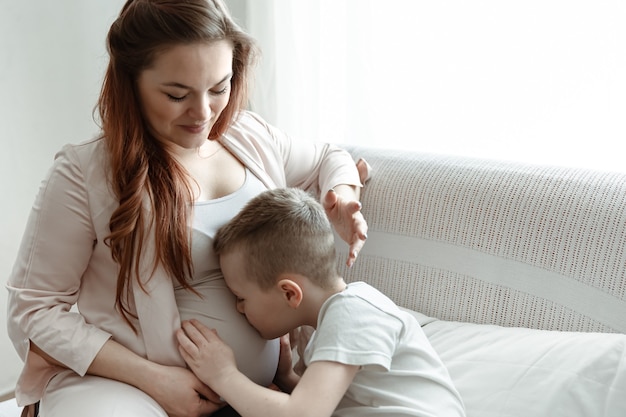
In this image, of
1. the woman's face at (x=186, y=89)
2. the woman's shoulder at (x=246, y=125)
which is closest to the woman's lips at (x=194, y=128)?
the woman's face at (x=186, y=89)

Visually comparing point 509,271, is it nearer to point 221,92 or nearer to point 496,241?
point 496,241

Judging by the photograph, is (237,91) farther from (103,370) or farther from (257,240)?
(103,370)

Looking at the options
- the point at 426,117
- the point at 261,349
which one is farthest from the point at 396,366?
the point at 426,117

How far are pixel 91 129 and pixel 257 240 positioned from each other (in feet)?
4.91

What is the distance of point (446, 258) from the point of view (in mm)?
1712

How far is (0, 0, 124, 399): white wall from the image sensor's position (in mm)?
2340

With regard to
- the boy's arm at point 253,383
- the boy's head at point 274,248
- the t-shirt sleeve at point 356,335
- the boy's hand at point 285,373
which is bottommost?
the boy's hand at point 285,373

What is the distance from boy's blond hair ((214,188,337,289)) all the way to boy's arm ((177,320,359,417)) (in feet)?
0.49

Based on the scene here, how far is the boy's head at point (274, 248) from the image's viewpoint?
4.28 feet

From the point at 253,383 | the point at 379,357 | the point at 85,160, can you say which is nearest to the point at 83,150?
the point at 85,160

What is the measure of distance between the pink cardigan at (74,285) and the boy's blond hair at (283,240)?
7.1 inches

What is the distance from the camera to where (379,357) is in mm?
1215

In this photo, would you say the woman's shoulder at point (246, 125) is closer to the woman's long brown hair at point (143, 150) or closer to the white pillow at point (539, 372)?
the woman's long brown hair at point (143, 150)

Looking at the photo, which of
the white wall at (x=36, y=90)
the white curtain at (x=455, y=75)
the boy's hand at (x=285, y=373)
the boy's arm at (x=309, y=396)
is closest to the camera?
the boy's arm at (x=309, y=396)
